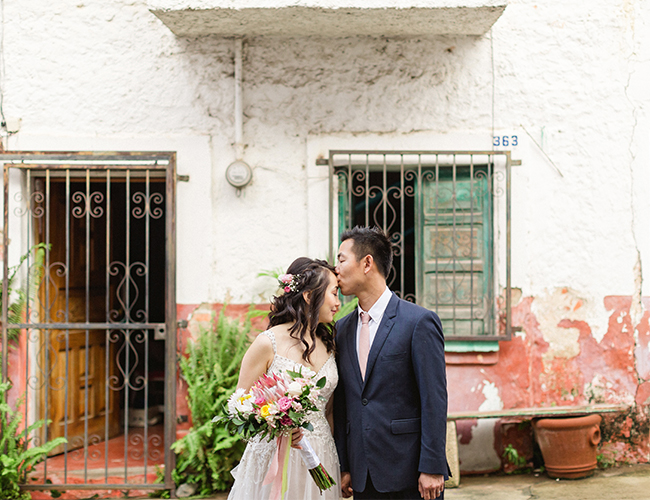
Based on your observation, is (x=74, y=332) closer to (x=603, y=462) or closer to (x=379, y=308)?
(x=379, y=308)

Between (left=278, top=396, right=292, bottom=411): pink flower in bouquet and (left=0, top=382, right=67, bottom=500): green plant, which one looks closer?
(left=278, top=396, right=292, bottom=411): pink flower in bouquet

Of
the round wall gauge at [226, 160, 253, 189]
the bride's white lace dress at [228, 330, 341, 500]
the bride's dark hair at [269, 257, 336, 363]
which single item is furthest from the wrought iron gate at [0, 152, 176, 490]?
the bride's dark hair at [269, 257, 336, 363]

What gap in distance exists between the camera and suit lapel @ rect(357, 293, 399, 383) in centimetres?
285

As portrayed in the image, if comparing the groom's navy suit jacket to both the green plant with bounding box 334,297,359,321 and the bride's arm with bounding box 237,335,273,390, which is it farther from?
the green plant with bounding box 334,297,359,321

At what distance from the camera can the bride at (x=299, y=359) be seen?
2893mm

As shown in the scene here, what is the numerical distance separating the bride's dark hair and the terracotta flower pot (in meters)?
2.86

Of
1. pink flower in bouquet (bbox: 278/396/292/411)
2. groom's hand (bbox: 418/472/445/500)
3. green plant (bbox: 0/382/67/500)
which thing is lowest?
green plant (bbox: 0/382/67/500)

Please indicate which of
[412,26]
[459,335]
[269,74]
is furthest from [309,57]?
[459,335]

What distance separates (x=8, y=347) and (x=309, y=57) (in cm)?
365

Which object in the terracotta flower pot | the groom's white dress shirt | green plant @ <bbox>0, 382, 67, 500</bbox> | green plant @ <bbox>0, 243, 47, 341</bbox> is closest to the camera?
the groom's white dress shirt

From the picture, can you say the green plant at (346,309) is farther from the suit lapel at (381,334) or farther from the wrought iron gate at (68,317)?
the suit lapel at (381,334)

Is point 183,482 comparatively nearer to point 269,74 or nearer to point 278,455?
point 278,455

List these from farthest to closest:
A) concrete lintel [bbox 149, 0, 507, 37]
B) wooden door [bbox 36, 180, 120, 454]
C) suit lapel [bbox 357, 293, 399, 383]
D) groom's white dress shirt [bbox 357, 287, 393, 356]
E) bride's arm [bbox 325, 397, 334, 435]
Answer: wooden door [bbox 36, 180, 120, 454] → concrete lintel [bbox 149, 0, 507, 37] → bride's arm [bbox 325, 397, 334, 435] → groom's white dress shirt [bbox 357, 287, 393, 356] → suit lapel [bbox 357, 293, 399, 383]

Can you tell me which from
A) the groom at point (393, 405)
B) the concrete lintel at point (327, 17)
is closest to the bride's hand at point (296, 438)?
the groom at point (393, 405)
